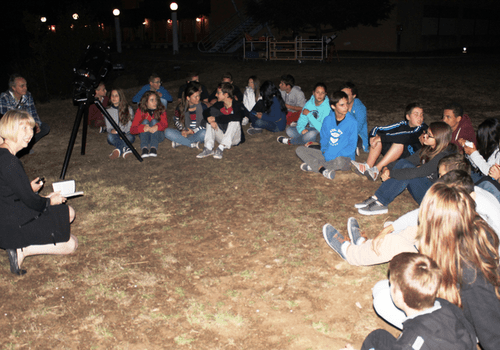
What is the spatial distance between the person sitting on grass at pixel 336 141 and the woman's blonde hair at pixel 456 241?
3.68 metres

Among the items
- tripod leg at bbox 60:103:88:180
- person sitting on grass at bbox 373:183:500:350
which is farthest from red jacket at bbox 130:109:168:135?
person sitting on grass at bbox 373:183:500:350

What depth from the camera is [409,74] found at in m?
15.8

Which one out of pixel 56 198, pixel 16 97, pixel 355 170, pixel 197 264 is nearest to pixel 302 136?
pixel 355 170

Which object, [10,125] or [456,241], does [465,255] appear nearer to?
[456,241]

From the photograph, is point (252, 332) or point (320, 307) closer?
point (252, 332)

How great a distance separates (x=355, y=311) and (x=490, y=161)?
284 centimetres

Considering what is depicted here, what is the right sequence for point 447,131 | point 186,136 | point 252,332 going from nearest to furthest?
point 252,332 < point 447,131 < point 186,136

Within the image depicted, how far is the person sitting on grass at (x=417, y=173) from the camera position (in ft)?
15.4

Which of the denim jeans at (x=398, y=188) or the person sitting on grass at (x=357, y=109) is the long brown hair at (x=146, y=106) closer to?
the person sitting on grass at (x=357, y=109)

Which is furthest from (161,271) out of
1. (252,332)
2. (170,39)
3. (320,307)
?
(170,39)

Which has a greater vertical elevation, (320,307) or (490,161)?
(490,161)

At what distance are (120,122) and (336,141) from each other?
4359 millimetres

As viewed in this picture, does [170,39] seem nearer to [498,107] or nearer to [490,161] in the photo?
[498,107]

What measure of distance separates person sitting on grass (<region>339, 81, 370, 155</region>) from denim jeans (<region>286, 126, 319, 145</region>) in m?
0.90
